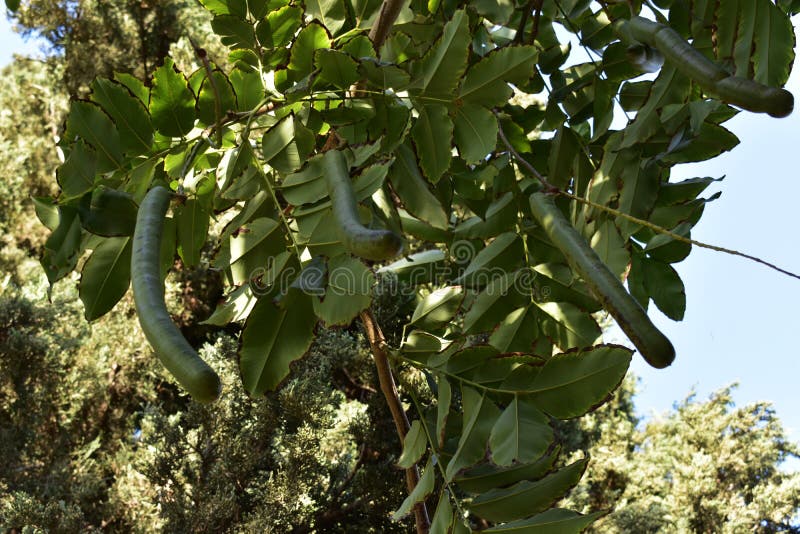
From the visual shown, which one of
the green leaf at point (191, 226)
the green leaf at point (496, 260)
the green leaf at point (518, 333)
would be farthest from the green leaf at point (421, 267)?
the green leaf at point (191, 226)

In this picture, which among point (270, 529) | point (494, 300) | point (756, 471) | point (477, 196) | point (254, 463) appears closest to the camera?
point (494, 300)

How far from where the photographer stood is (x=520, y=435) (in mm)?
660

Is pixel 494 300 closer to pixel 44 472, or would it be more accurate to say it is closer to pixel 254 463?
pixel 254 463

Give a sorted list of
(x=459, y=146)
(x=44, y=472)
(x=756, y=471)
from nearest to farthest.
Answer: (x=459, y=146), (x=44, y=472), (x=756, y=471)

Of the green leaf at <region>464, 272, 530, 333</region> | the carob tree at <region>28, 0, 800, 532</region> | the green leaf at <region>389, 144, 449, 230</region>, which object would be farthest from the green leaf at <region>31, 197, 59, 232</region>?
the green leaf at <region>464, 272, 530, 333</region>

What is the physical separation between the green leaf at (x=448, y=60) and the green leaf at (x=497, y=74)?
0.02 m

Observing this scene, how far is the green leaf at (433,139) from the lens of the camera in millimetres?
750

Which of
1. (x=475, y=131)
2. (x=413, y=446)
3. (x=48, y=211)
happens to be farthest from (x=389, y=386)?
(x=48, y=211)

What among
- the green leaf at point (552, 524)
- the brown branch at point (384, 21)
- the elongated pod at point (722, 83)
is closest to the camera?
the elongated pod at point (722, 83)

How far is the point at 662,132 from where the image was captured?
0.83m

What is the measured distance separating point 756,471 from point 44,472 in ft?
17.3

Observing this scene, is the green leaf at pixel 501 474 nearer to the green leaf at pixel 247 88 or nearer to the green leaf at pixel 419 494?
the green leaf at pixel 419 494

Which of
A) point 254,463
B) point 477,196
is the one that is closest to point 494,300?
point 477,196

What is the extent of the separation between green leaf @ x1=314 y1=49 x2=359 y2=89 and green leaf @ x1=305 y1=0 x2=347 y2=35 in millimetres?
168
